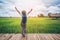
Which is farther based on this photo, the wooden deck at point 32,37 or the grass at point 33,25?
the grass at point 33,25

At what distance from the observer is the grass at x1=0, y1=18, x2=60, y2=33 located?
3.67 meters

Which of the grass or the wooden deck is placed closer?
the wooden deck

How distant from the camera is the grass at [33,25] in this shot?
144 inches

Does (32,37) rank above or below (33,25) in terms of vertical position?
below

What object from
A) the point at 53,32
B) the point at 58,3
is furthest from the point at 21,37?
the point at 58,3

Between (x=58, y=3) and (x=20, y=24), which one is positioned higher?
(x=58, y=3)

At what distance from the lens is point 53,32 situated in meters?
3.78

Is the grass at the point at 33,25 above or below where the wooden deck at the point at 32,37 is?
above

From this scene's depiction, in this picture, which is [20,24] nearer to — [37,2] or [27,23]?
[27,23]

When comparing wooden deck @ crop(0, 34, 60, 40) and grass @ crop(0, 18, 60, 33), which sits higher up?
grass @ crop(0, 18, 60, 33)

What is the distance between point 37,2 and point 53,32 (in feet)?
2.50

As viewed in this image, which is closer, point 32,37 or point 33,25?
point 32,37

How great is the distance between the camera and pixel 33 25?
373 centimetres

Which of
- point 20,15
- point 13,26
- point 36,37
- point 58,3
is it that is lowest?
point 36,37
